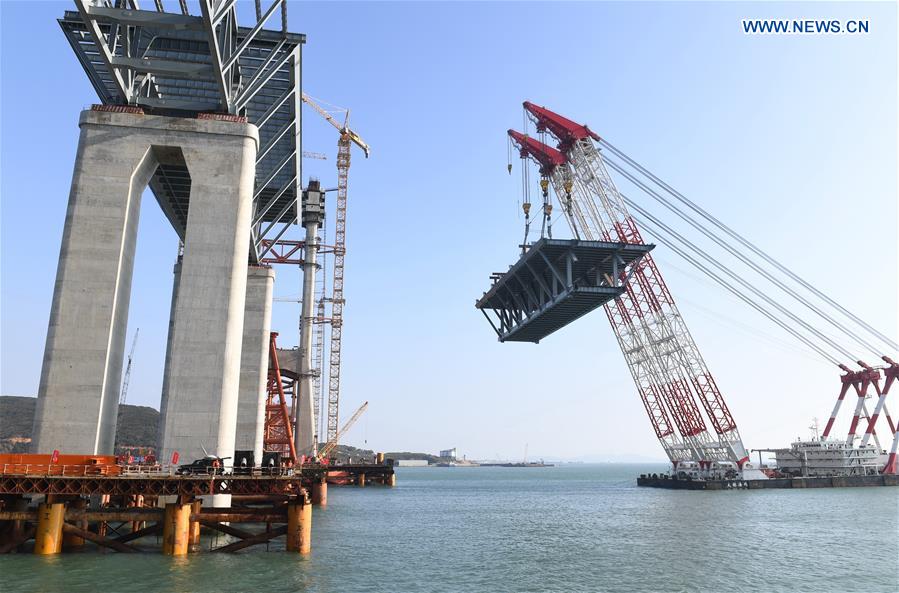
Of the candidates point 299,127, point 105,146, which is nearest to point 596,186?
point 299,127

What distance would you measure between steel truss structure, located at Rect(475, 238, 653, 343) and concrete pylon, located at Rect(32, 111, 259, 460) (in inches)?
836

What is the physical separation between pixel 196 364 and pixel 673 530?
117ft

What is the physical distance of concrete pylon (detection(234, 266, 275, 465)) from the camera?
55.7 m

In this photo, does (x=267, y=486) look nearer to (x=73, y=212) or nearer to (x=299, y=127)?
(x=73, y=212)

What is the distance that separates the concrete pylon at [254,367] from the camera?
55.7 meters

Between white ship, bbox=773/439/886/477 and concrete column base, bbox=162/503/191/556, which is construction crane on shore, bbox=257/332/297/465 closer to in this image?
concrete column base, bbox=162/503/191/556

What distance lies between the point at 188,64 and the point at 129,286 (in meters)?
12.9

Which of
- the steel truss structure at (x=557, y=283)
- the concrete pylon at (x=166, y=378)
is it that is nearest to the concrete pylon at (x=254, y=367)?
the concrete pylon at (x=166, y=378)

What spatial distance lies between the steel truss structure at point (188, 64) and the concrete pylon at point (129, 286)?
2.78m

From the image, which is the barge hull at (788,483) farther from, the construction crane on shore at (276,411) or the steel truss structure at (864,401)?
the construction crane on shore at (276,411)

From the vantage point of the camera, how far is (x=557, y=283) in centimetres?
5047

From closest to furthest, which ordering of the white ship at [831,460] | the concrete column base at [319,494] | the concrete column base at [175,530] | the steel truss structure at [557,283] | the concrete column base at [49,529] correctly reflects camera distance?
the concrete column base at [49,529] < the concrete column base at [175,530] < the steel truss structure at [557,283] < the concrete column base at [319,494] < the white ship at [831,460]

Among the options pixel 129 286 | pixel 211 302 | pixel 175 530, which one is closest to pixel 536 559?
pixel 175 530

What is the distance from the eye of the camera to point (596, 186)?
87.5 meters
